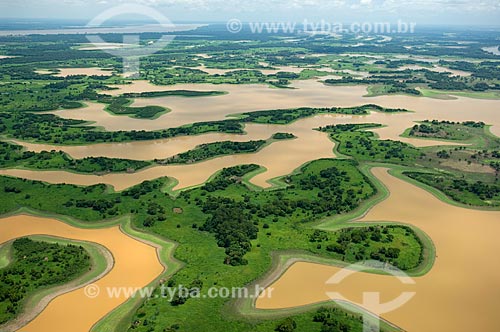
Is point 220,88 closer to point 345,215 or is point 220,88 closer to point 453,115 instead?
point 453,115

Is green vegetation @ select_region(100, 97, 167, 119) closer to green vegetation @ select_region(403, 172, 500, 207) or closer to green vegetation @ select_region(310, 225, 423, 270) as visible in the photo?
green vegetation @ select_region(403, 172, 500, 207)

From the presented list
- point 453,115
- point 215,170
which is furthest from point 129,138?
point 453,115

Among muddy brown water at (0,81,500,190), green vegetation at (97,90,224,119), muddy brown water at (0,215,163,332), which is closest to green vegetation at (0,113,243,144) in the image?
muddy brown water at (0,81,500,190)

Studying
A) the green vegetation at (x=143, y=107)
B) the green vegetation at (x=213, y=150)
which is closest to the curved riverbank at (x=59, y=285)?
the green vegetation at (x=213, y=150)

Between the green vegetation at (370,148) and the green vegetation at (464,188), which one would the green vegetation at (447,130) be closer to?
the green vegetation at (370,148)

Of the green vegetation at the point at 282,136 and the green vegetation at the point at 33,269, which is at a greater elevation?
the green vegetation at the point at 282,136

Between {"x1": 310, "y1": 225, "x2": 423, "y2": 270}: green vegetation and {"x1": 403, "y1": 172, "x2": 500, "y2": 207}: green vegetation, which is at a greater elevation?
{"x1": 403, "y1": 172, "x2": 500, "y2": 207}: green vegetation
